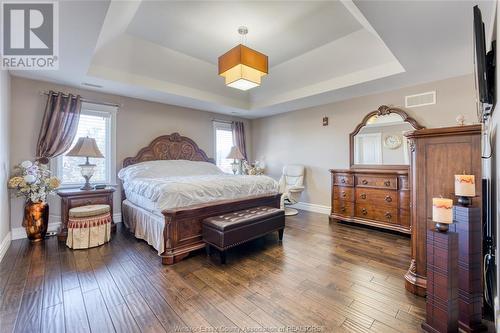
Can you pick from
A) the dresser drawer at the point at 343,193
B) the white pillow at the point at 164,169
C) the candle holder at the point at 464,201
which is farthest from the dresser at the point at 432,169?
the white pillow at the point at 164,169

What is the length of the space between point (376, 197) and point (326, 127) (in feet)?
6.29

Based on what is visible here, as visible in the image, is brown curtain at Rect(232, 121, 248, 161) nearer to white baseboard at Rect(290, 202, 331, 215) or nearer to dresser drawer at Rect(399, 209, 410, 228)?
white baseboard at Rect(290, 202, 331, 215)

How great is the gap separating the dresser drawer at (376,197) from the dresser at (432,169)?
74.3 inches

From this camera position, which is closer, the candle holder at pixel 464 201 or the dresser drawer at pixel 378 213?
the candle holder at pixel 464 201

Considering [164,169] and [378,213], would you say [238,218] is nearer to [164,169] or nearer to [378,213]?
[164,169]

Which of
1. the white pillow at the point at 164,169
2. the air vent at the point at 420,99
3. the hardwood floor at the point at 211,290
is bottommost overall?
the hardwood floor at the point at 211,290

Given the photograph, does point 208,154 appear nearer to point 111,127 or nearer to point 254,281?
point 111,127

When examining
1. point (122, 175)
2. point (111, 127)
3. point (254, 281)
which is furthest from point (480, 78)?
point (111, 127)

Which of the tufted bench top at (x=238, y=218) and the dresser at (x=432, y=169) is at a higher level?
the dresser at (x=432, y=169)

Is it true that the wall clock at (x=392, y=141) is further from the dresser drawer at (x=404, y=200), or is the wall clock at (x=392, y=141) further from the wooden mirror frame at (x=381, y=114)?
the dresser drawer at (x=404, y=200)

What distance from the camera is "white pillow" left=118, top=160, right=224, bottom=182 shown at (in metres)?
3.77

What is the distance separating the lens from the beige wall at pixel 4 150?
2779 mm

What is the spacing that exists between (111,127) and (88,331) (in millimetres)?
3583

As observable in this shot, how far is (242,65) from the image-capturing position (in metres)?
2.84
